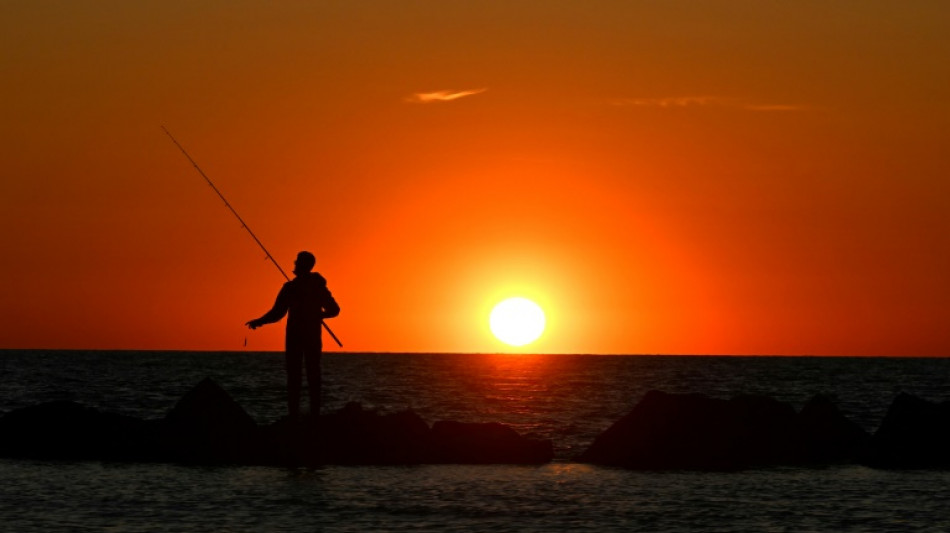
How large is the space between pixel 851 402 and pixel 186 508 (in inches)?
1824

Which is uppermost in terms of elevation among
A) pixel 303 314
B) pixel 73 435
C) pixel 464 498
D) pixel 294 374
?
pixel 303 314

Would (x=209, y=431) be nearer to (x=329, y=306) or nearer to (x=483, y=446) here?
(x=329, y=306)

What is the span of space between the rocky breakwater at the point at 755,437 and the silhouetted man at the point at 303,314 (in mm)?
5833

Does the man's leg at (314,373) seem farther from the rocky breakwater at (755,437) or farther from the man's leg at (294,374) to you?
the rocky breakwater at (755,437)

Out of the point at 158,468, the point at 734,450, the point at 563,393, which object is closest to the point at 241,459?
the point at 158,468

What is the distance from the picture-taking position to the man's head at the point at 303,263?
24.0m

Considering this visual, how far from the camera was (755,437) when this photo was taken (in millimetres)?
26234

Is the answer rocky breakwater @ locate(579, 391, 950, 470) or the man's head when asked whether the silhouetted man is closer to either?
the man's head


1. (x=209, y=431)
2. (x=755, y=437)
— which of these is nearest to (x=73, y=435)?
(x=209, y=431)

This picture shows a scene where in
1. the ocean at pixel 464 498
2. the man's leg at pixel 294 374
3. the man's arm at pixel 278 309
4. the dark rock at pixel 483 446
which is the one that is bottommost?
the ocean at pixel 464 498

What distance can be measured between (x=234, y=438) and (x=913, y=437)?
13290 mm

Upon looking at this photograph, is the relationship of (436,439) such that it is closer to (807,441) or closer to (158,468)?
(158,468)

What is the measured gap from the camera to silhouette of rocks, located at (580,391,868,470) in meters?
25.3

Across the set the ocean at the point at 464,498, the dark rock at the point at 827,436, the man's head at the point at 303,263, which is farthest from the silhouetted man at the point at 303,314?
the dark rock at the point at 827,436
